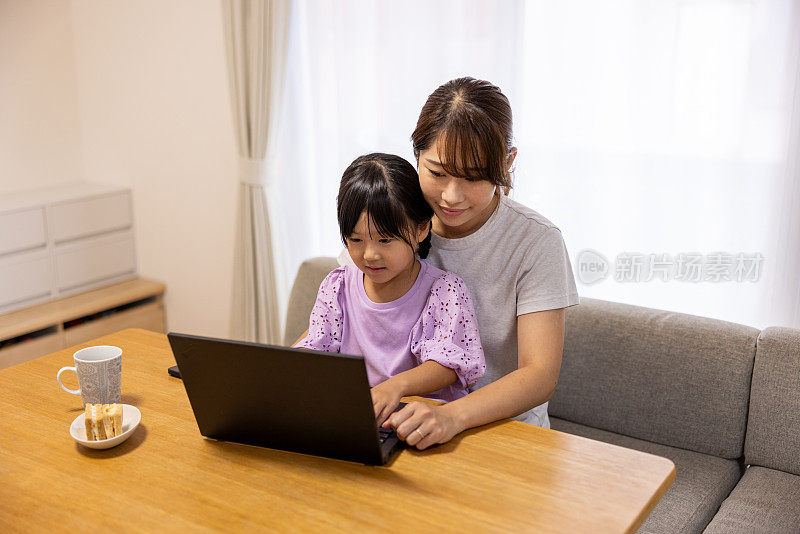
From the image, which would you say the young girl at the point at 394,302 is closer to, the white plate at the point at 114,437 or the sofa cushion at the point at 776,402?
the white plate at the point at 114,437

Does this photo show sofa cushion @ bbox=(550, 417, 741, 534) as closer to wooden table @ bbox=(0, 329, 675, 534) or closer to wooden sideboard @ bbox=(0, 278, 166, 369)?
wooden table @ bbox=(0, 329, 675, 534)

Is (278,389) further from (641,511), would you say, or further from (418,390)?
(641,511)

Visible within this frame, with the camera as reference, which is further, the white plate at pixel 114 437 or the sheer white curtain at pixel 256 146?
the sheer white curtain at pixel 256 146

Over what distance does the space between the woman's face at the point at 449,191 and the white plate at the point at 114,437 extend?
645 millimetres

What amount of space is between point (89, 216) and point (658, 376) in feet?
7.74

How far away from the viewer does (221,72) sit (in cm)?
295

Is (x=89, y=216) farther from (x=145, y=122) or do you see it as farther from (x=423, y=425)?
(x=423, y=425)

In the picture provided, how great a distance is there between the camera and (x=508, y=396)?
133 cm

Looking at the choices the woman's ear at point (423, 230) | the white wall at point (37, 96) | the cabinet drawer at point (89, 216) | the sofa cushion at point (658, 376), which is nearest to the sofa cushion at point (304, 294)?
the sofa cushion at point (658, 376)

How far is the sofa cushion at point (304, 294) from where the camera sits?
2.30m

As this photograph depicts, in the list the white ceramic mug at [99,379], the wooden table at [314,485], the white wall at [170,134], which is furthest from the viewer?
the white wall at [170,134]

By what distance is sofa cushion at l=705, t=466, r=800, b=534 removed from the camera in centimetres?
161

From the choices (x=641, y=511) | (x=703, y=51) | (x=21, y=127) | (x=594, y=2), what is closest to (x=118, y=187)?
(x=21, y=127)

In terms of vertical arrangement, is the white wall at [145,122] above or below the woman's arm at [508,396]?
above
